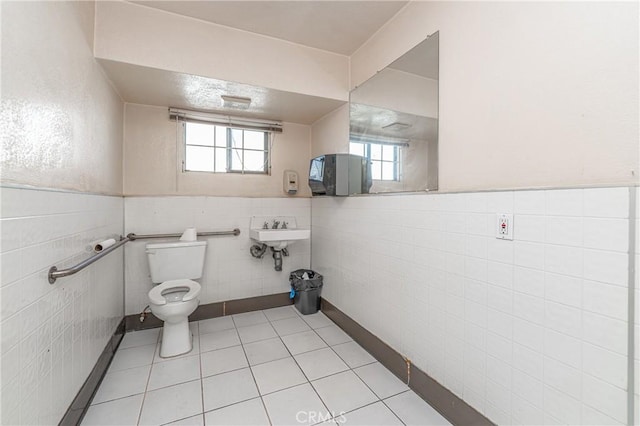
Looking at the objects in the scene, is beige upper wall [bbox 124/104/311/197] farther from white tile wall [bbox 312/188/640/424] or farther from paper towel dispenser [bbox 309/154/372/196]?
white tile wall [bbox 312/188/640/424]

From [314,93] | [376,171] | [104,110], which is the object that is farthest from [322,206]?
[104,110]

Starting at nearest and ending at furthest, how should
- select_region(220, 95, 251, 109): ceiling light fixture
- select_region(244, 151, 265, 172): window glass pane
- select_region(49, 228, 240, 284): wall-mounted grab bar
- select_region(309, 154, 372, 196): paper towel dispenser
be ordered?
1. select_region(49, 228, 240, 284): wall-mounted grab bar
2. select_region(309, 154, 372, 196): paper towel dispenser
3. select_region(220, 95, 251, 109): ceiling light fixture
4. select_region(244, 151, 265, 172): window glass pane

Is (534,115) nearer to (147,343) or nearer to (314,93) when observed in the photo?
(314,93)

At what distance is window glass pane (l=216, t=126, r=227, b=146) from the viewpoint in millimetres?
2980

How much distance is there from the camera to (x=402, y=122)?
1969 mm

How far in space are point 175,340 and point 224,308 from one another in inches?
29.1

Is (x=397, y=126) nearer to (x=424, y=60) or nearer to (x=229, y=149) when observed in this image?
(x=424, y=60)

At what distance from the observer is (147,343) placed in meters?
2.32

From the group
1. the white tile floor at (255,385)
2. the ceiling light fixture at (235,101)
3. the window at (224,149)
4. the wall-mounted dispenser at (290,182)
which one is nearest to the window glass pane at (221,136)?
the window at (224,149)

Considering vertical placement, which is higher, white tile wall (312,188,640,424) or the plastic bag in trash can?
white tile wall (312,188,640,424)

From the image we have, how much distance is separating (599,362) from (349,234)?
170cm

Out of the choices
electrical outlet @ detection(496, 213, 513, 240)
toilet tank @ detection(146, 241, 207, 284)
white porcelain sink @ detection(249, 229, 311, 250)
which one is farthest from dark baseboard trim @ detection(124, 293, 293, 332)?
electrical outlet @ detection(496, 213, 513, 240)

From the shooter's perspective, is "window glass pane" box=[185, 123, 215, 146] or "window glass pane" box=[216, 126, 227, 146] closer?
"window glass pane" box=[185, 123, 215, 146]

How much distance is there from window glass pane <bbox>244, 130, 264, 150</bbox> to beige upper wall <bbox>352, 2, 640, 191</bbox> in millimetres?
1954
